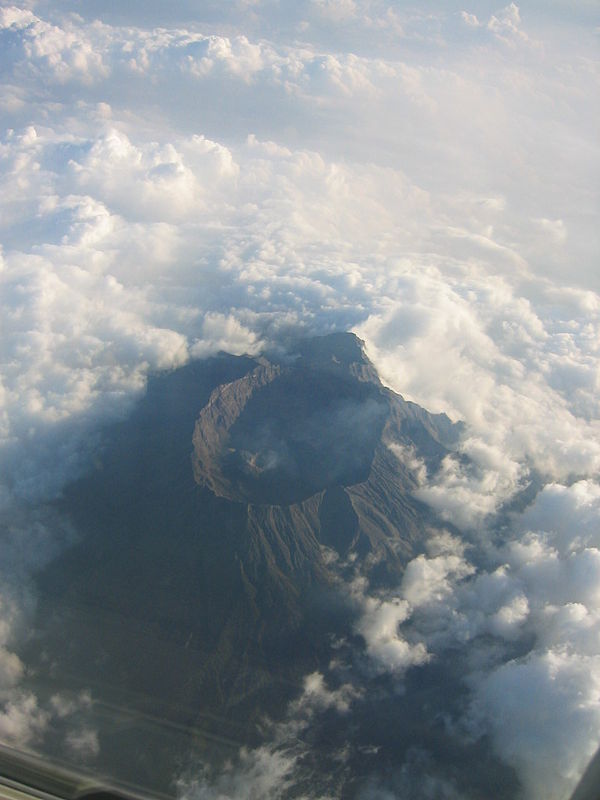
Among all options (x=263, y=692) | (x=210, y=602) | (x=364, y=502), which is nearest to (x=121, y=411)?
(x=364, y=502)

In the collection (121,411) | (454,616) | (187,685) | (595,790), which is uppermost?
(595,790)

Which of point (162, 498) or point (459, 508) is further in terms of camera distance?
point (459, 508)

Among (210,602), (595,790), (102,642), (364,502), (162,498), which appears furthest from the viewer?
(364,502)

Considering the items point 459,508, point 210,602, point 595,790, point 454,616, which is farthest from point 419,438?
point 595,790

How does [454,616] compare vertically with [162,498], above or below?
above

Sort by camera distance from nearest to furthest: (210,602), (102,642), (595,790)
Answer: (595,790)
(102,642)
(210,602)

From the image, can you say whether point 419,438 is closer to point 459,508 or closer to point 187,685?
point 459,508

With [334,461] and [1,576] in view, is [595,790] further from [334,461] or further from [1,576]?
[334,461]

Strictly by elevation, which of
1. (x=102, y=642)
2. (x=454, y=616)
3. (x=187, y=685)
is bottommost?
(x=454, y=616)

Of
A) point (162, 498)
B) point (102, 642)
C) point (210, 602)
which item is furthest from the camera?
point (162, 498)
